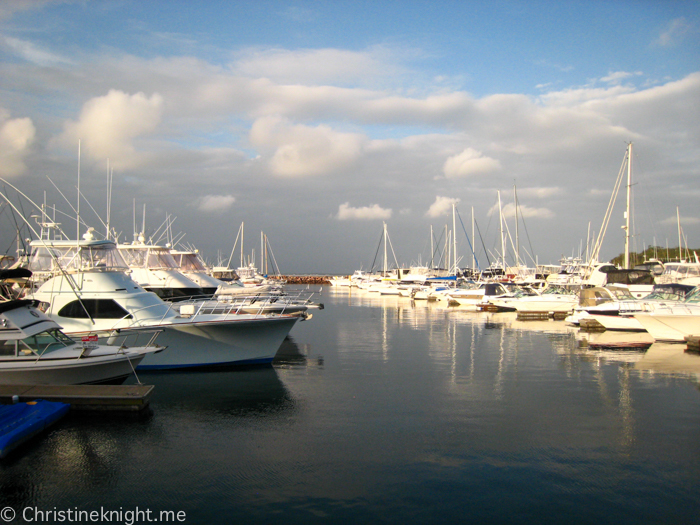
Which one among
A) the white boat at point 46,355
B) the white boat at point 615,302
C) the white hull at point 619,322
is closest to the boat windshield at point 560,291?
the white boat at point 615,302

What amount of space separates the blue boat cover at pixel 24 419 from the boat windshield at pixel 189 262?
74.5 ft

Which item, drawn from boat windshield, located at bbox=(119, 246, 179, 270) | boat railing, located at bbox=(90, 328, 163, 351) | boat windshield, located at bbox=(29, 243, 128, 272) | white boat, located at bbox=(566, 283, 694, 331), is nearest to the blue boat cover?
boat railing, located at bbox=(90, 328, 163, 351)

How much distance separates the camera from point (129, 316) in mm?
17719

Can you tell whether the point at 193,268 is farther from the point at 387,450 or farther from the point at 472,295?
the point at 472,295

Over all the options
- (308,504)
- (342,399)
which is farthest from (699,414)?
(308,504)

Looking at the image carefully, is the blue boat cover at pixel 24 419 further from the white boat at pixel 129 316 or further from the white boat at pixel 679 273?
the white boat at pixel 679 273

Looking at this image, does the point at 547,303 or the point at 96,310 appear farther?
the point at 547,303

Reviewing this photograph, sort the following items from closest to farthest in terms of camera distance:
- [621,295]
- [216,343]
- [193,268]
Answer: [216,343], [621,295], [193,268]

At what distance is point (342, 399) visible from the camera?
1474 cm

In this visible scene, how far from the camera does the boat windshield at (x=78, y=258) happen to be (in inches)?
723

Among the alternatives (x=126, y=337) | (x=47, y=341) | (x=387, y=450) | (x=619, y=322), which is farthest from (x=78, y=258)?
(x=619, y=322)

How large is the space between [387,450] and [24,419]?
7.79 m

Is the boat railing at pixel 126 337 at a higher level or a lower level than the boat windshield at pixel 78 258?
lower

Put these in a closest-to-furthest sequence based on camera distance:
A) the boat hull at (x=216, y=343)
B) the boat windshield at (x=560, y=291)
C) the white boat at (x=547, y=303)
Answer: the boat hull at (x=216, y=343) < the white boat at (x=547, y=303) < the boat windshield at (x=560, y=291)
